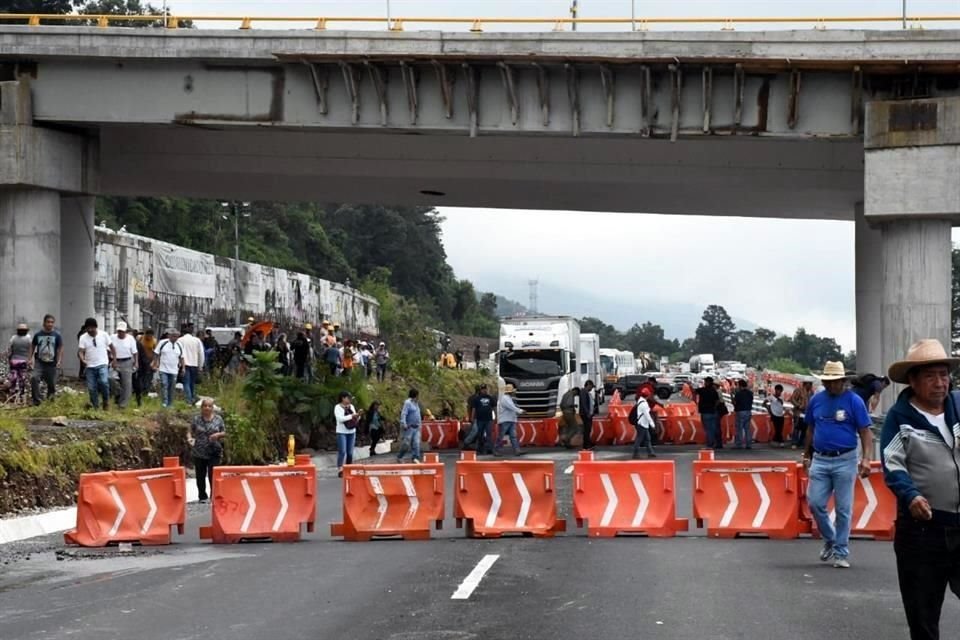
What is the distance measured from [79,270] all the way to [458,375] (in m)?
23.1

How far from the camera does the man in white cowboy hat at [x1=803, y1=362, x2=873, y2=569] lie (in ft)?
45.3

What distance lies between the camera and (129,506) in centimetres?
1677

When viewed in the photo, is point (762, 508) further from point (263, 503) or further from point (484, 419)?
point (484, 419)

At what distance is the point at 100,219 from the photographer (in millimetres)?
85312

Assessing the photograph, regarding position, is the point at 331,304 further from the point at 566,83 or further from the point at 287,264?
the point at 566,83

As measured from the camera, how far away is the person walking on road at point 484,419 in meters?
34.7

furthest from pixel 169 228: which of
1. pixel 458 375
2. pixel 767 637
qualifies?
pixel 767 637

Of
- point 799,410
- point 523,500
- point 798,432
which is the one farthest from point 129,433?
point 799,410

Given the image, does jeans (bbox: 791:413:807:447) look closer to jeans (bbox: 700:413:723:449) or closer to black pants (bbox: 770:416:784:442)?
black pants (bbox: 770:416:784:442)

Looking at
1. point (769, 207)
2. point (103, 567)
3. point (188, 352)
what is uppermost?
point (769, 207)

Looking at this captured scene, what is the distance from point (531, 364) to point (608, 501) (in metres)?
30.5

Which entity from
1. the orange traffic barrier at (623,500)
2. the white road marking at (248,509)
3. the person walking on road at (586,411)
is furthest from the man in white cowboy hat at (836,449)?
the person walking on road at (586,411)

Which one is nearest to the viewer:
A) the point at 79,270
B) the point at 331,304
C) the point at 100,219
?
the point at 79,270

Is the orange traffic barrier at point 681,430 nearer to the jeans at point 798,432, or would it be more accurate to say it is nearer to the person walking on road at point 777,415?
the person walking on road at point 777,415
